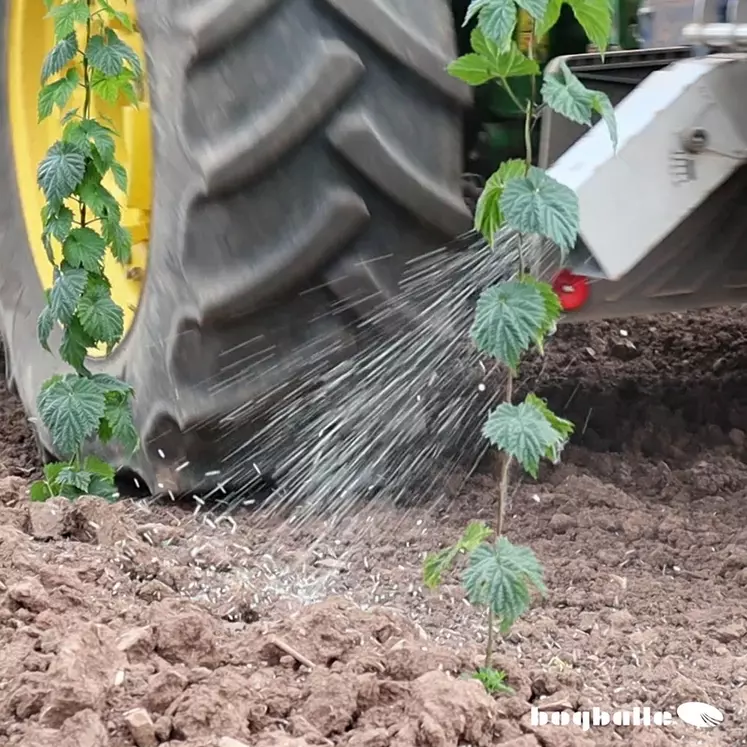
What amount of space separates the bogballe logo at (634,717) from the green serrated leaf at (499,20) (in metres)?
0.70

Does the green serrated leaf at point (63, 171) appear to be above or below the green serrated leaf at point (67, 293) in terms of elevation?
above

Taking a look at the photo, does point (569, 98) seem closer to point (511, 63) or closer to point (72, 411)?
point (511, 63)

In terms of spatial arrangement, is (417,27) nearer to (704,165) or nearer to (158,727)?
(704,165)

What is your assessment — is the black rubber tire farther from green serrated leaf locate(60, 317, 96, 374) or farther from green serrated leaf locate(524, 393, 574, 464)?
green serrated leaf locate(524, 393, 574, 464)

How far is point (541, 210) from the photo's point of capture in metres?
1.43

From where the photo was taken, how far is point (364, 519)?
7.36ft

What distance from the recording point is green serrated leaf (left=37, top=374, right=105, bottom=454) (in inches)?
85.7

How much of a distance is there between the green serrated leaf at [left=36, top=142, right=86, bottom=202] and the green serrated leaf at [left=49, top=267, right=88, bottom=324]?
4.9 inches

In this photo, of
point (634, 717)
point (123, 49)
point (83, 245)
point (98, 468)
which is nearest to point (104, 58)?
point (123, 49)

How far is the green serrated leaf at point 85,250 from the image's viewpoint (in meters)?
2.22

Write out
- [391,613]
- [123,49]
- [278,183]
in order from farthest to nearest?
[123,49] → [278,183] → [391,613]

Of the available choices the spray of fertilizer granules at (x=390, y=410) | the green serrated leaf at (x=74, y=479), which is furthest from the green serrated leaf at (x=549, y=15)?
the green serrated leaf at (x=74, y=479)

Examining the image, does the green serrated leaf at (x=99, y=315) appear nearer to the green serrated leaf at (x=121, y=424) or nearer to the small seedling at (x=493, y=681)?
the green serrated leaf at (x=121, y=424)

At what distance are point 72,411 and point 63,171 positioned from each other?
370mm
